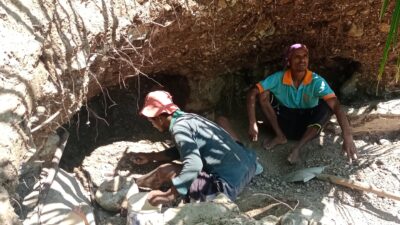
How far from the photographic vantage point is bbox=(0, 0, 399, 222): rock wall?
7.04ft

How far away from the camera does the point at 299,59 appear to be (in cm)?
349

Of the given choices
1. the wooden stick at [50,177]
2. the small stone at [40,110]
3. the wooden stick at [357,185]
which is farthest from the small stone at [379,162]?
the small stone at [40,110]

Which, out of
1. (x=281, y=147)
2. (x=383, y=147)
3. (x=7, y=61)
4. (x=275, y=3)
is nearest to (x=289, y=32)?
(x=275, y=3)

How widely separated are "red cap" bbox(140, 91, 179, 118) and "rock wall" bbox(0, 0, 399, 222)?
0.22 metres

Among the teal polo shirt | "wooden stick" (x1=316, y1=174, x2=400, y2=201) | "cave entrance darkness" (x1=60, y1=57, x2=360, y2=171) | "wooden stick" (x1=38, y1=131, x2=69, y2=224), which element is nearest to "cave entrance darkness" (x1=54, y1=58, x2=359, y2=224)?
"cave entrance darkness" (x1=60, y1=57, x2=360, y2=171)

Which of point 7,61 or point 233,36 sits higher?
point 7,61

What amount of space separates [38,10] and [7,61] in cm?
37

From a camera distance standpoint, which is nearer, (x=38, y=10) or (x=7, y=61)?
(x=7, y=61)

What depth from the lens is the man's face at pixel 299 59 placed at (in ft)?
11.4

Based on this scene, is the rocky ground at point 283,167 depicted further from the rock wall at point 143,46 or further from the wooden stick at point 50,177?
the rock wall at point 143,46

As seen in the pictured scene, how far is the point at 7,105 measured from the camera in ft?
6.55

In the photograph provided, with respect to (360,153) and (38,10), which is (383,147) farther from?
(38,10)

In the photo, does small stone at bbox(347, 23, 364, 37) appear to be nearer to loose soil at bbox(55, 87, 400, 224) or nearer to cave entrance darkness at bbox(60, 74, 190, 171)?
loose soil at bbox(55, 87, 400, 224)

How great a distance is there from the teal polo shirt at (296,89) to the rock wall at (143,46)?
0.35m
